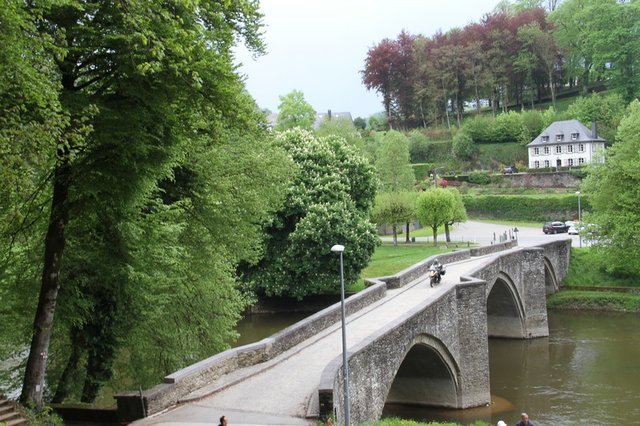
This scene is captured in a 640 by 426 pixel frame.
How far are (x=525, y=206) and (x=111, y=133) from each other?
59.2 m

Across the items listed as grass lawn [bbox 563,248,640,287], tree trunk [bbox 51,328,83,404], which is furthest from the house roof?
tree trunk [bbox 51,328,83,404]

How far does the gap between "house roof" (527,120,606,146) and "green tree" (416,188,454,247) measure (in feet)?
89.7

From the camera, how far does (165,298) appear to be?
20234mm

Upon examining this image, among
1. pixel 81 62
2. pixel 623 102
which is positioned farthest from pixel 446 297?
pixel 623 102

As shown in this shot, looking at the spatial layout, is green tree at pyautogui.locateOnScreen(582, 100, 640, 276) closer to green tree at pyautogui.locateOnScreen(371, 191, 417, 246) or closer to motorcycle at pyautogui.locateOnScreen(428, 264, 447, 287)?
green tree at pyautogui.locateOnScreen(371, 191, 417, 246)

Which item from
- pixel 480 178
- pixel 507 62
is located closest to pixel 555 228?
pixel 480 178

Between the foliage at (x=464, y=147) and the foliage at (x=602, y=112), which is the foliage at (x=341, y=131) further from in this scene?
the foliage at (x=602, y=112)

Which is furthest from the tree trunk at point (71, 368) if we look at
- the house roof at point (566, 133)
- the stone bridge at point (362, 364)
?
the house roof at point (566, 133)

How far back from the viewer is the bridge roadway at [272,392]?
47.2 feet

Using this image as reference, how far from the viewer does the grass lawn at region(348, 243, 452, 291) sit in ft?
151

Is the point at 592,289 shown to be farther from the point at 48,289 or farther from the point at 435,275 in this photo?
the point at 48,289

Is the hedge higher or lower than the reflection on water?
higher

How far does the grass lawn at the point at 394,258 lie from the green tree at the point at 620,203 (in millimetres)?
10807

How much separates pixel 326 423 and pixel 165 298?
25.8ft
